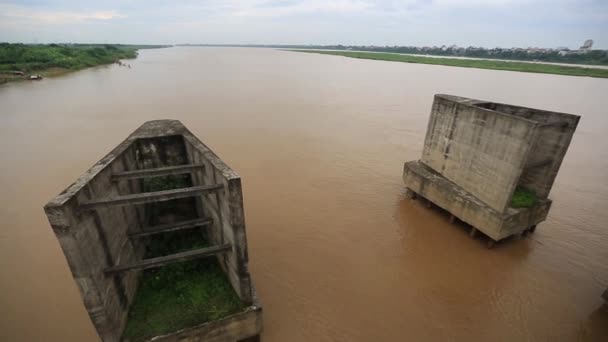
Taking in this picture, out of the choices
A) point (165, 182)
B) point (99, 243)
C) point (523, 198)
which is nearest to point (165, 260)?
point (99, 243)

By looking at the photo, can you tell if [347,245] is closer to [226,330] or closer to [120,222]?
[226,330]

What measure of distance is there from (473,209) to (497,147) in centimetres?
169

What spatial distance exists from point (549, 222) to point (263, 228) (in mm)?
8749

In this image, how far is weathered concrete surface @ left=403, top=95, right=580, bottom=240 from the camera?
675 cm

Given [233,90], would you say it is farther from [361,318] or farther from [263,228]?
[361,318]

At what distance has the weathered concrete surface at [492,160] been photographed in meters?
6.75

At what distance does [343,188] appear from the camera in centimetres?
1068

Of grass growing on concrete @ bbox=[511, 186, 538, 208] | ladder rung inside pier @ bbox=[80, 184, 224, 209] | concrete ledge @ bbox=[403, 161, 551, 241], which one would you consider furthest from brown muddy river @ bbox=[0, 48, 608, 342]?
ladder rung inside pier @ bbox=[80, 184, 224, 209]

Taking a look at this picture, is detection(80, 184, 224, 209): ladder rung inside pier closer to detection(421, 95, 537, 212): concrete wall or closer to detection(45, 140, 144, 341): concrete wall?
detection(45, 140, 144, 341): concrete wall

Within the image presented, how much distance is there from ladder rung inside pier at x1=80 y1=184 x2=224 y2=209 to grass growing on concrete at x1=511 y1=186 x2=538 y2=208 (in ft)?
24.8

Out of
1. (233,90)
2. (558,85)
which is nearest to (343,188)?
(233,90)

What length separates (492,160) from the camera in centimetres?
721

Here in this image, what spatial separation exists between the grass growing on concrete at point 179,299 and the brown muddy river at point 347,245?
4.05 feet

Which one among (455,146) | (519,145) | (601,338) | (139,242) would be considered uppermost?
(519,145)
